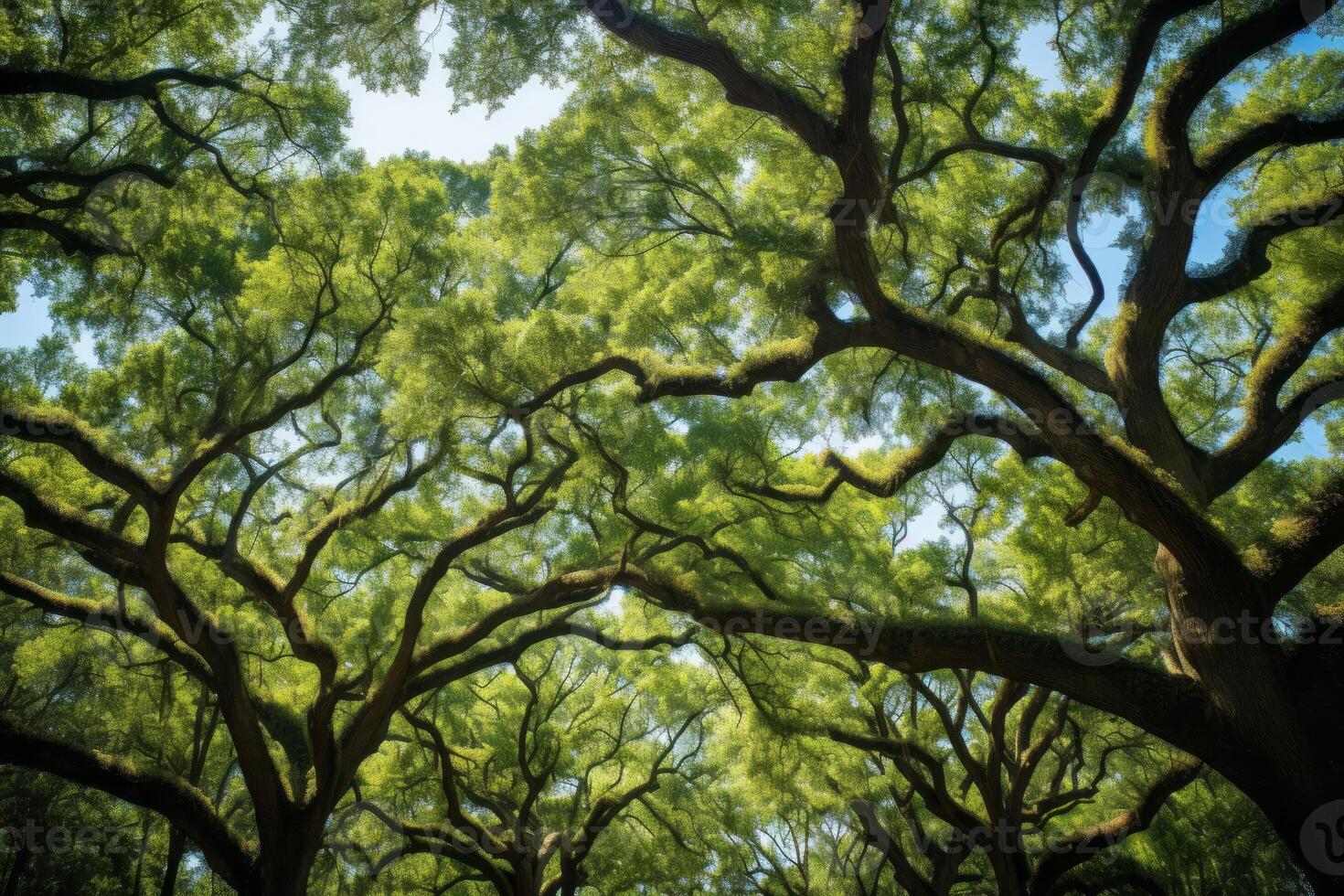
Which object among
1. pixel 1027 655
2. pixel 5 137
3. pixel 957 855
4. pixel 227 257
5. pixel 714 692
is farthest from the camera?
pixel 714 692

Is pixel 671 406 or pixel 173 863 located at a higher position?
pixel 671 406

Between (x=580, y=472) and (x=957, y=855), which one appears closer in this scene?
(x=580, y=472)

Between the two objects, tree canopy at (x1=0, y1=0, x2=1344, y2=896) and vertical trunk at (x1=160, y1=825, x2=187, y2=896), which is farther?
vertical trunk at (x1=160, y1=825, x2=187, y2=896)

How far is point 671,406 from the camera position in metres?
11.8

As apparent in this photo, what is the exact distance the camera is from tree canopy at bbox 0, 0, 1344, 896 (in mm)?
7184

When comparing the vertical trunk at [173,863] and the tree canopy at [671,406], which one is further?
the vertical trunk at [173,863]

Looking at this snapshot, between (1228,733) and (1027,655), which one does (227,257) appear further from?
(1228,733)

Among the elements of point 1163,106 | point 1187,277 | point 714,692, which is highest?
point 1163,106

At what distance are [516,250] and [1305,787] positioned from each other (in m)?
9.68

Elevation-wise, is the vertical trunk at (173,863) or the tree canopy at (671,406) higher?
the tree canopy at (671,406)

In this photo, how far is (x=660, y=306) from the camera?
1012cm

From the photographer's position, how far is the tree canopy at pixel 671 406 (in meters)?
7.18

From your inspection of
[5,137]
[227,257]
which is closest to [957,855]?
[227,257]

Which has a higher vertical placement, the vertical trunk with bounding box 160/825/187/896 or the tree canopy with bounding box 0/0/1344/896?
the tree canopy with bounding box 0/0/1344/896
